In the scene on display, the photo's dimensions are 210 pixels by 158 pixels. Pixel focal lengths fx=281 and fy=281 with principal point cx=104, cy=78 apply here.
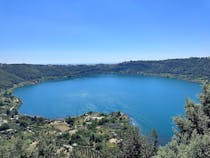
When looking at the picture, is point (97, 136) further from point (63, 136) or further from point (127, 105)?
point (127, 105)

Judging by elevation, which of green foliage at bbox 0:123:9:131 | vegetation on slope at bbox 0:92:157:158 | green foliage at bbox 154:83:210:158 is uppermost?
green foliage at bbox 154:83:210:158

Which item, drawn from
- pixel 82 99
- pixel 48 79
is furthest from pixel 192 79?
pixel 48 79

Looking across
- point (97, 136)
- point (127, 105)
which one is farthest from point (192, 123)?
point (127, 105)

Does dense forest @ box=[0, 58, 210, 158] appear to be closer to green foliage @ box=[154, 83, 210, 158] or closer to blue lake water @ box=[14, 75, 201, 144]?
green foliage @ box=[154, 83, 210, 158]

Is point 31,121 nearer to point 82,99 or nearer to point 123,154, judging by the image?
point 82,99

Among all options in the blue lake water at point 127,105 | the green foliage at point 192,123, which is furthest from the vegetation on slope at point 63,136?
the green foliage at point 192,123

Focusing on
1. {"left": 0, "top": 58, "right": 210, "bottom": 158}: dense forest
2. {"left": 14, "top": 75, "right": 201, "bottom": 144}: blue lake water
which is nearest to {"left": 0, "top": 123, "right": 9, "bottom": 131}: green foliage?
{"left": 0, "top": 58, "right": 210, "bottom": 158}: dense forest

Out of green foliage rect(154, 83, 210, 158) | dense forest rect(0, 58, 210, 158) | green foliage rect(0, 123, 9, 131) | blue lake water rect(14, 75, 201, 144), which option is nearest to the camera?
green foliage rect(154, 83, 210, 158)

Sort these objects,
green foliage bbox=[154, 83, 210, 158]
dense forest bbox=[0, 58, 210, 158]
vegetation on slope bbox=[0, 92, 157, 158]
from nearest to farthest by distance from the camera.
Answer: green foliage bbox=[154, 83, 210, 158], dense forest bbox=[0, 58, 210, 158], vegetation on slope bbox=[0, 92, 157, 158]

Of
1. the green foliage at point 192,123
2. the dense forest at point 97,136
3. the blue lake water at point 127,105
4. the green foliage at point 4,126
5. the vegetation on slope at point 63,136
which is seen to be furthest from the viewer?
the blue lake water at point 127,105

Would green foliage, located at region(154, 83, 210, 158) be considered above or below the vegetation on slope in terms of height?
above

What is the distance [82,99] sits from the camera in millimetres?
111750

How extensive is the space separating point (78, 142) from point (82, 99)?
2340 inches

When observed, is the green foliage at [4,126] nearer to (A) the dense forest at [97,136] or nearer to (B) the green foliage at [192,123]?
(A) the dense forest at [97,136]
